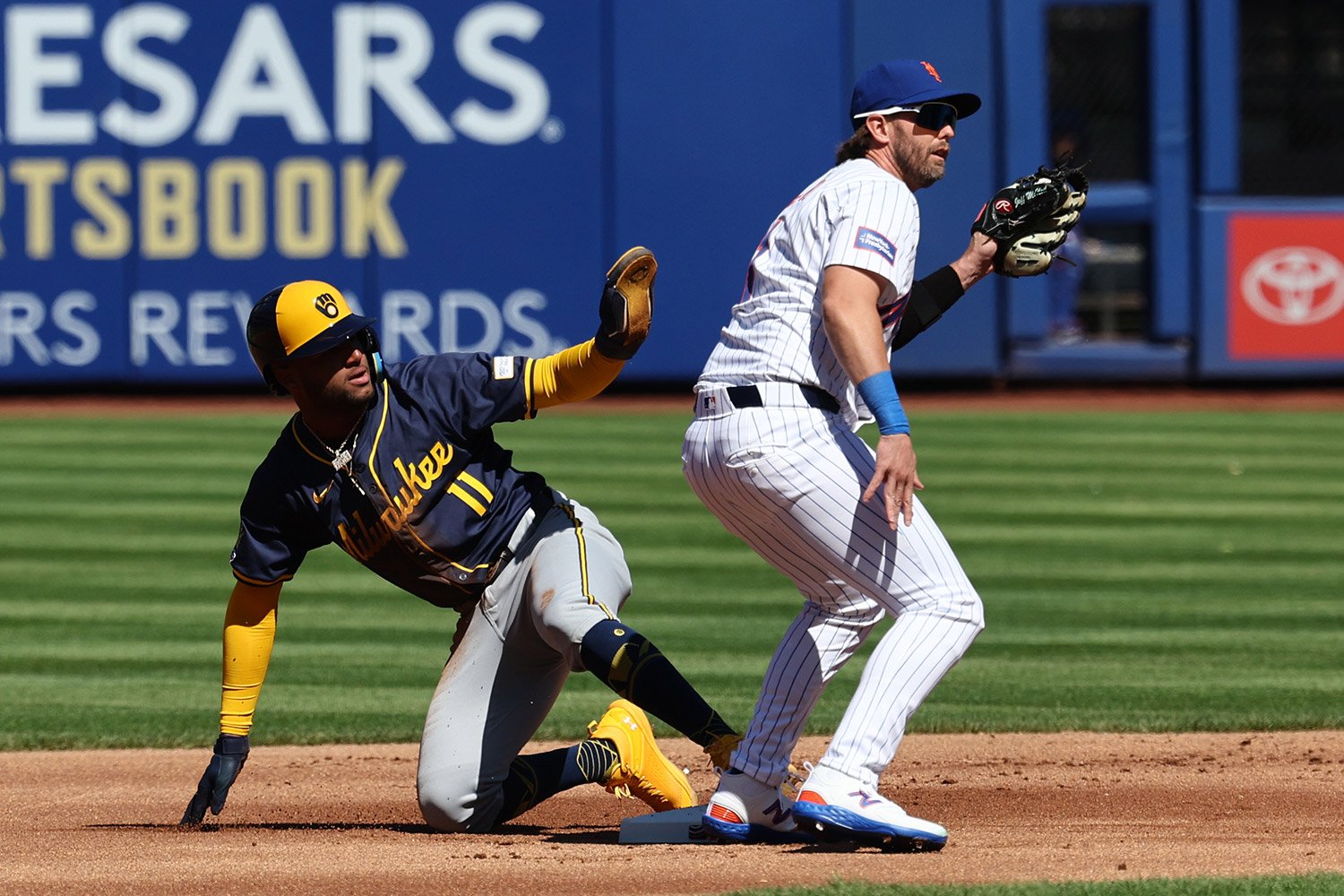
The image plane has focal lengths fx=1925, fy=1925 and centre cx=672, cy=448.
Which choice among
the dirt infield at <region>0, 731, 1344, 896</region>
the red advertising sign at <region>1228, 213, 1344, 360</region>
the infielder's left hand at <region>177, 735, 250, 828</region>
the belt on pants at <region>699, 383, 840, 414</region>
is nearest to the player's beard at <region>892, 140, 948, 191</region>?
the belt on pants at <region>699, 383, 840, 414</region>

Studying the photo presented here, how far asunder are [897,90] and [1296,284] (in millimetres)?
11038

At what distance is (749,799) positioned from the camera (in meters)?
4.40

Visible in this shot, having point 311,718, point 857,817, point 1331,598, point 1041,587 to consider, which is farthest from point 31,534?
point 857,817

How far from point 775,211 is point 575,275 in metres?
1.59

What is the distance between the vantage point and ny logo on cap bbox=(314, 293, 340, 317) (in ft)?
14.6

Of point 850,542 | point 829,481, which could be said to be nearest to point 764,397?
point 829,481

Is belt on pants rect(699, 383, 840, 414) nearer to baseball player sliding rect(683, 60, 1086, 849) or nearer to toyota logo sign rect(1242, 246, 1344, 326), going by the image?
baseball player sliding rect(683, 60, 1086, 849)

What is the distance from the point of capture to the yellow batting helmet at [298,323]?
4441 millimetres

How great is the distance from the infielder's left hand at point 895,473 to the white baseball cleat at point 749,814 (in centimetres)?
78

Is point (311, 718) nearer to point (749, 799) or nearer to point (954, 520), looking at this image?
point (749, 799)

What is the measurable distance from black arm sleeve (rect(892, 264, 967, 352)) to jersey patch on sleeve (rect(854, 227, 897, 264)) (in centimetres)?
48

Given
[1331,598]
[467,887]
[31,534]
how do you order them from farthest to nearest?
[31,534] < [1331,598] < [467,887]

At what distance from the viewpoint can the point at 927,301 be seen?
4.62 meters

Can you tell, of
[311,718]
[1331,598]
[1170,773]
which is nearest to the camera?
[1170,773]
